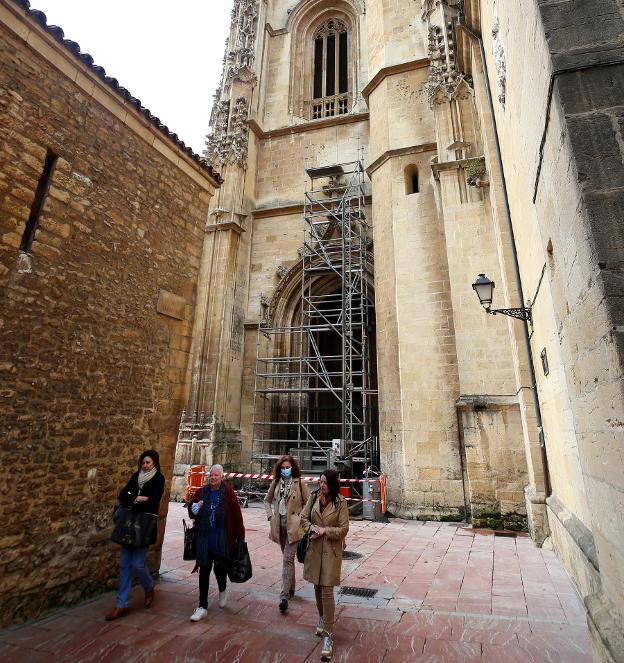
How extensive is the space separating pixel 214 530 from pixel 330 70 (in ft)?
58.4

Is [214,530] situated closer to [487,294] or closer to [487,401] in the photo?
[487,294]

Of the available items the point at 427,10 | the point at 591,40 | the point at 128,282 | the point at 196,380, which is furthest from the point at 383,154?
the point at 591,40

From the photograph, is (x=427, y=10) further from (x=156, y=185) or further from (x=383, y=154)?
(x=156, y=185)

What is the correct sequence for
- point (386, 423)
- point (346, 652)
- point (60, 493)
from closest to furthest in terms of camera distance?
point (346, 652) < point (60, 493) < point (386, 423)

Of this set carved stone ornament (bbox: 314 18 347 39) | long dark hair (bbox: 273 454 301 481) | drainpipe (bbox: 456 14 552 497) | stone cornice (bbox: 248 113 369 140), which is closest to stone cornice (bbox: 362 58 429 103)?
stone cornice (bbox: 248 113 369 140)

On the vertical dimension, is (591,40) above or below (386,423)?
above

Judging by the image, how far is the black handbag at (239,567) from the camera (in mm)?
3730

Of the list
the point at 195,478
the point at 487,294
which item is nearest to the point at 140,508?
the point at 487,294

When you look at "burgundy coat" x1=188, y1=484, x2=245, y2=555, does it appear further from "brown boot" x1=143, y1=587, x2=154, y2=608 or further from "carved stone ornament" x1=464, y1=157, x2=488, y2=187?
"carved stone ornament" x1=464, y1=157, x2=488, y2=187

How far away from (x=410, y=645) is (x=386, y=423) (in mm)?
6508

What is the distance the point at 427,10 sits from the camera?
12.2 metres

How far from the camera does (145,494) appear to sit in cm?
395

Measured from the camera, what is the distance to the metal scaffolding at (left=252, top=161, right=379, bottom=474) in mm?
11586

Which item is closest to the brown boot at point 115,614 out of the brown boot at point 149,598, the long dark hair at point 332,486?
the brown boot at point 149,598
